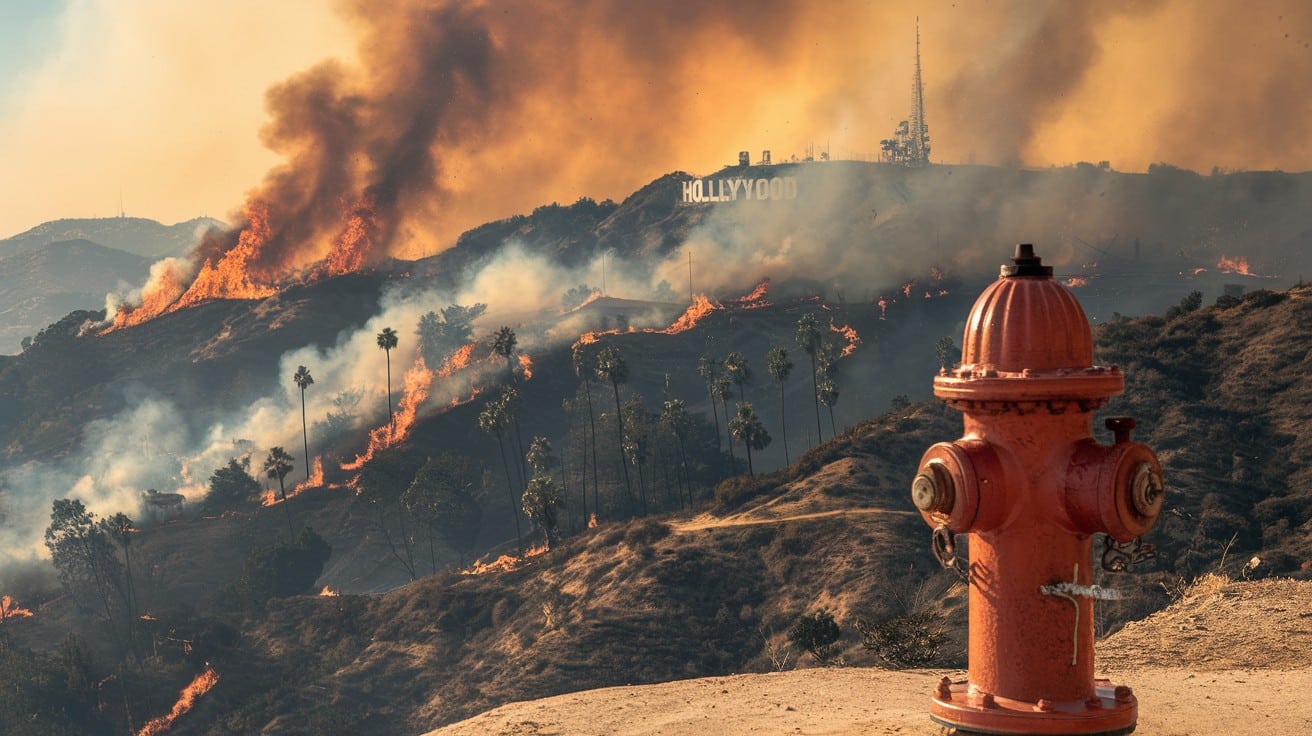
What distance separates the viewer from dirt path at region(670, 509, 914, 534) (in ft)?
333

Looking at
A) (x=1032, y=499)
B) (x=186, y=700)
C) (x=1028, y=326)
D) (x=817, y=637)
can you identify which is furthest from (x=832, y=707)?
(x=186, y=700)

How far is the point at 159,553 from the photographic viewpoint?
527 feet

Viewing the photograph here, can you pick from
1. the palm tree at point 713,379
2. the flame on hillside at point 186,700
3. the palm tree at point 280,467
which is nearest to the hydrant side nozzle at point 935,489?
the flame on hillside at point 186,700

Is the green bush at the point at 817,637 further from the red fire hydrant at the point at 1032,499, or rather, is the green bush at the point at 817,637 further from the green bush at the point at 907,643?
the red fire hydrant at the point at 1032,499

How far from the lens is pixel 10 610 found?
6068 inches

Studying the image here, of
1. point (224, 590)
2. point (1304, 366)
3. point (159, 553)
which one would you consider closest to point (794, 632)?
point (1304, 366)

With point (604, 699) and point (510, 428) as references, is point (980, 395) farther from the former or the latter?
point (510, 428)

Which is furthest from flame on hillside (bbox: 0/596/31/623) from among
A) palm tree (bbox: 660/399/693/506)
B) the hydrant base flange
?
Result: the hydrant base flange

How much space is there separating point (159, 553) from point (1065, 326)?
524 ft

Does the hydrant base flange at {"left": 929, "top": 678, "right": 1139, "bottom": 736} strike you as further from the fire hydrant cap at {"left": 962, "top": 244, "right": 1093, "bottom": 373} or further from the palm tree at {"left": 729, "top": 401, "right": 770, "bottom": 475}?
the palm tree at {"left": 729, "top": 401, "right": 770, "bottom": 475}

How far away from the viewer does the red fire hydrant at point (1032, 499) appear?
44.5ft

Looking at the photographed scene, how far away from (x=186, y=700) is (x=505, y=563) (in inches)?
1440

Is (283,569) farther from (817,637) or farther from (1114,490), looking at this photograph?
(1114,490)

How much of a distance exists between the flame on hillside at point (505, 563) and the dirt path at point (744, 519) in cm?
1985
